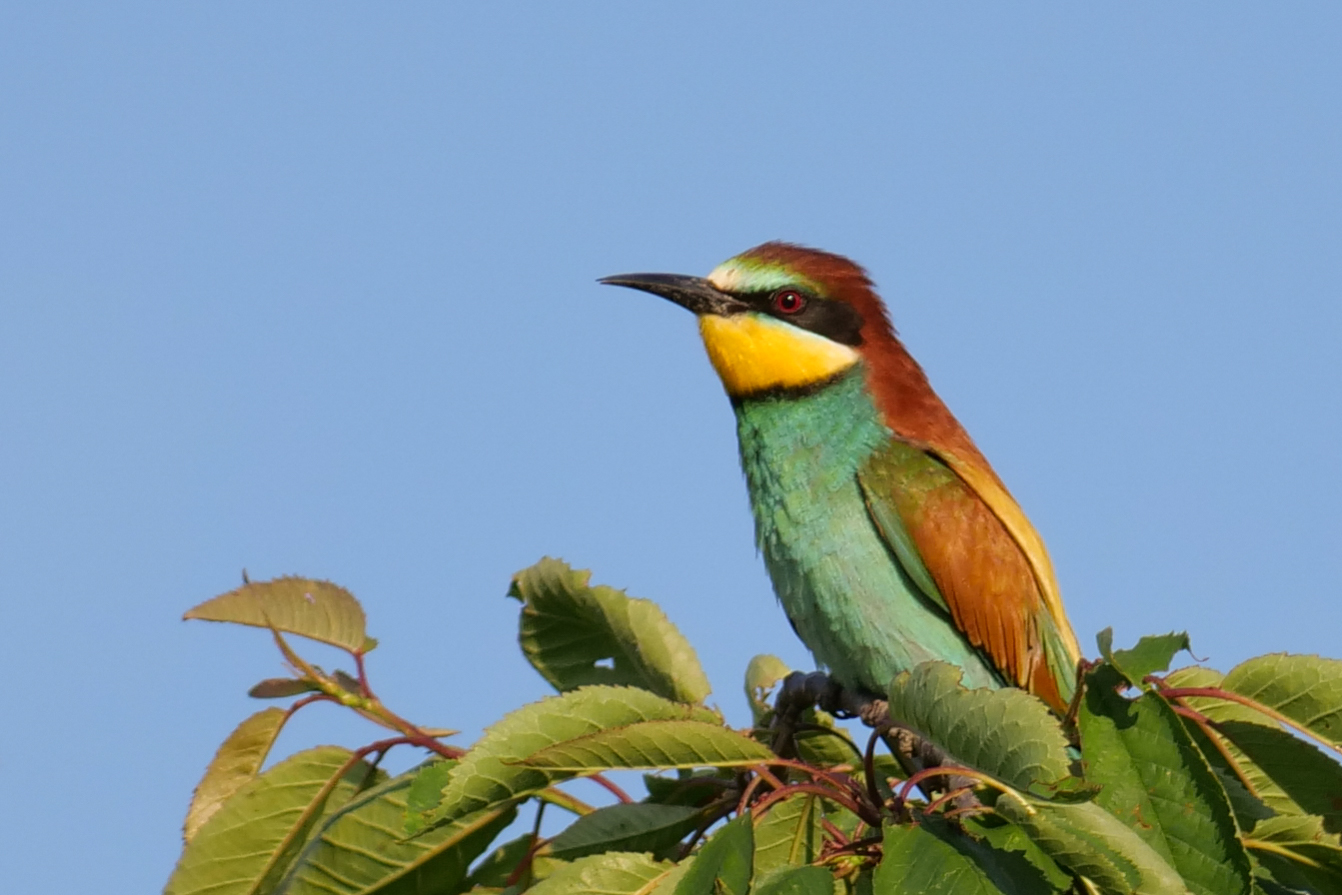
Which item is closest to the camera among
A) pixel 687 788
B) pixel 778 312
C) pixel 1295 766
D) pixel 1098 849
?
pixel 1098 849

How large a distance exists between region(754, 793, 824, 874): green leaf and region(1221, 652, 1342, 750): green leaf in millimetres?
744

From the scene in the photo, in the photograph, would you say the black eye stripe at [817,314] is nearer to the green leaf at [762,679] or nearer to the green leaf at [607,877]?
the green leaf at [762,679]

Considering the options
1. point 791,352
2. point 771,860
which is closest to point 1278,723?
point 771,860

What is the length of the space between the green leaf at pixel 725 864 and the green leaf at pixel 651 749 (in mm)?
158

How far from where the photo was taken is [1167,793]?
2004 mm

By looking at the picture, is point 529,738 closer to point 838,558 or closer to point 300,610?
point 300,610

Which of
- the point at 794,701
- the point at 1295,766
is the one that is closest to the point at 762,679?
the point at 794,701

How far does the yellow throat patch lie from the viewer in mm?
3826

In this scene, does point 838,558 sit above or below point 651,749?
above

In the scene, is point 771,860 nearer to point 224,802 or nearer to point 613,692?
point 613,692

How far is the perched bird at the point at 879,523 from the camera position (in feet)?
11.3

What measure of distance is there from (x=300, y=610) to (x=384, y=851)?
43 centimetres

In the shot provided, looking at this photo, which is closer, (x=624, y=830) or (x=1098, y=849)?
(x=1098, y=849)

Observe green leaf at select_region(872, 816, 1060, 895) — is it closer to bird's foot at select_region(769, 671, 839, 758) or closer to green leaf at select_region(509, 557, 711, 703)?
bird's foot at select_region(769, 671, 839, 758)
